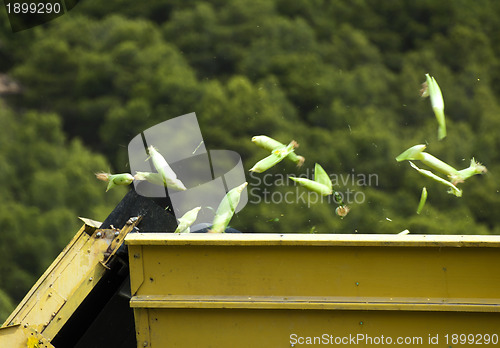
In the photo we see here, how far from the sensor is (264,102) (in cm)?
571

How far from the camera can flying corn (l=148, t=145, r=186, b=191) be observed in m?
2.65

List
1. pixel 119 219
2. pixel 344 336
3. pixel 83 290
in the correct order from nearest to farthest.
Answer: pixel 344 336, pixel 83 290, pixel 119 219

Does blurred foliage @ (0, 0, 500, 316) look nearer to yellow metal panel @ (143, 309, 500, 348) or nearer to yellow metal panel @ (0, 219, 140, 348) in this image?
yellow metal panel @ (0, 219, 140, 348)

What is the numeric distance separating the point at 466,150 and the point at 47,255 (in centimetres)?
389

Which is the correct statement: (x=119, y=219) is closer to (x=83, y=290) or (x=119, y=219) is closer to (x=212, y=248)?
(x=83, y=290)

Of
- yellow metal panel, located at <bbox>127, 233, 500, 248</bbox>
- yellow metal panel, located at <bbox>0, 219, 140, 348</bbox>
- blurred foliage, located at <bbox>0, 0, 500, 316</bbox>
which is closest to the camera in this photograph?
yellow metal panel, located at <bbox>127, 233, 500, 248</bbox>

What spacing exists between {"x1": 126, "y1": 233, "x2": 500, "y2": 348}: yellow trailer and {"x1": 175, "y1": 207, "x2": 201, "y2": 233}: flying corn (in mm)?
357

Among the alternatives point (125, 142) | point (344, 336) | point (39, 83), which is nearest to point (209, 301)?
point (344, 336)

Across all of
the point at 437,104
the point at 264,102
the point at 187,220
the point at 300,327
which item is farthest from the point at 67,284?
the point at 264,102

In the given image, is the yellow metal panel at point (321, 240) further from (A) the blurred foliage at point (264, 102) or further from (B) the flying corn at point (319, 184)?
(A) the blurred foliage at point (264, 102)

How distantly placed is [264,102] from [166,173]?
3.14 metres

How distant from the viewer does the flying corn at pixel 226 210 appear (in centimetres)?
251

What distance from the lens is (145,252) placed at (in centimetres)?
208

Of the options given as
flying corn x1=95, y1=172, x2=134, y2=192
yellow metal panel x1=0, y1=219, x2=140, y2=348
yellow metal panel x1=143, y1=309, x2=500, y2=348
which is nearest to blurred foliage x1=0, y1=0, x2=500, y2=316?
flying corn x1=95, y1=172, x2=134, y2=192
